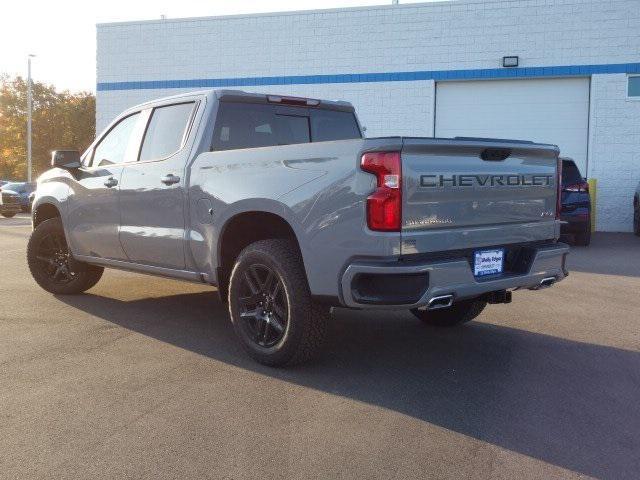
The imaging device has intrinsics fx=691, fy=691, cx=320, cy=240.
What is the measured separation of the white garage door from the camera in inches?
696

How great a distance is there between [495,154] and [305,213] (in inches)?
51.5

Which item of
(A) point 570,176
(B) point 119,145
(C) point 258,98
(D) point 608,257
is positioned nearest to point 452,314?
(C) point 258,98

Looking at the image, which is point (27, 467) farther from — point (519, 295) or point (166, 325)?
point (519, 295)

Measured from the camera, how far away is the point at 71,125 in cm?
5647

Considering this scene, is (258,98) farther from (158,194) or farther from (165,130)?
(158,194)

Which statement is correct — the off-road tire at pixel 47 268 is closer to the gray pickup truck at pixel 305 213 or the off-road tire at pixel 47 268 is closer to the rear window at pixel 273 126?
the gray pickup truck at pixel 305 213

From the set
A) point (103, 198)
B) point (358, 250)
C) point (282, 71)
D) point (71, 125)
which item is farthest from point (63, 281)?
point (71, 125)

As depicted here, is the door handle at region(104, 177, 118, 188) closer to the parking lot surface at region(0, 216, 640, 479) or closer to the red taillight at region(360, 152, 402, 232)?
the parking lot surface at region(0, 216, 640, 479)

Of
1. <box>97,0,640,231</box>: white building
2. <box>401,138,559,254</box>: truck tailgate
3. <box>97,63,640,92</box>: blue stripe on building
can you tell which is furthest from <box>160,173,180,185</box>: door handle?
<box>97,63,640,92</box>: blue stripe on building

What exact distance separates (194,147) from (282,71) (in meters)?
15.5

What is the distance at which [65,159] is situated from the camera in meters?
6.32

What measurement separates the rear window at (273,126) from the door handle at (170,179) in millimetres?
367

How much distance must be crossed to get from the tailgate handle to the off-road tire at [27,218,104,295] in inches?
170

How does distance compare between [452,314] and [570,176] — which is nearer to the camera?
[452,314]
